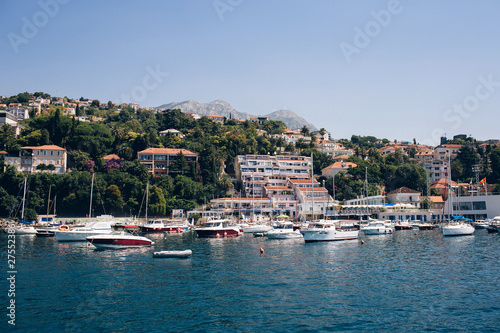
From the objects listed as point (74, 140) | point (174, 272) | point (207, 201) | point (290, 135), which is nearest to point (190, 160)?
point (207, 201)

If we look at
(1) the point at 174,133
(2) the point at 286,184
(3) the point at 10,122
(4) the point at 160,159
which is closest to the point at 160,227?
(4) the point at 160,159

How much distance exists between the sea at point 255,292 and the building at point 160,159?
66.6 metres

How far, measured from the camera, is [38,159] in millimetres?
98812

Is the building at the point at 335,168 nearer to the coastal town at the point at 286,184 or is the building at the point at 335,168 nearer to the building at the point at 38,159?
the coastal town at the point at 286,184

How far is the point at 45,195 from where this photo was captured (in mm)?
87938

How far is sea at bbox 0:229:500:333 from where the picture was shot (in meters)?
18.5

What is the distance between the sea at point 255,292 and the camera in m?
18.5

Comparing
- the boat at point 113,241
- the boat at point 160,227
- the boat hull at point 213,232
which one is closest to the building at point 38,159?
the boat at point 160,227

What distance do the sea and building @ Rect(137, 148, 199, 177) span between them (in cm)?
6659

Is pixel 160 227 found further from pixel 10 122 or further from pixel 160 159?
pixel 10 122

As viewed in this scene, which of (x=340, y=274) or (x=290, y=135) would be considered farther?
(x=290, y=135)

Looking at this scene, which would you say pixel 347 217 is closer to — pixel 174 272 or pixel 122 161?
pixel 122 161

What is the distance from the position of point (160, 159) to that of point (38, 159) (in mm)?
29323

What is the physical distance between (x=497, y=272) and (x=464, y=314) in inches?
501
